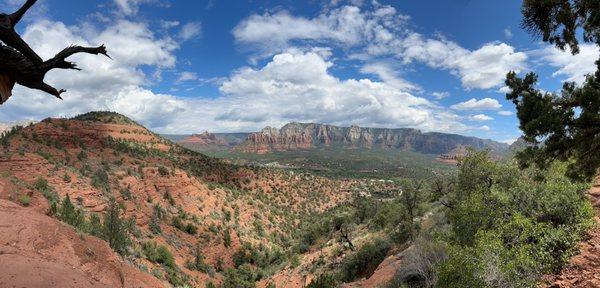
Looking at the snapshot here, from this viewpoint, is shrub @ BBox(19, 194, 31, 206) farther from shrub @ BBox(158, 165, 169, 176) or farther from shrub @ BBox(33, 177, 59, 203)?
shrub @ BBox(158, 165, 169, 176)

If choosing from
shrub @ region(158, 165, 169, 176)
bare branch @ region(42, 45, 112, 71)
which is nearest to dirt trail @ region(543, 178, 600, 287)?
bare branch @ region(42, 45, 112, 71)

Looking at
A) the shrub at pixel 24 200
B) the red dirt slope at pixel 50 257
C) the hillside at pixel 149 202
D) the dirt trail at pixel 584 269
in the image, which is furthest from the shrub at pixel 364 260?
the shrub at pixel 24 200

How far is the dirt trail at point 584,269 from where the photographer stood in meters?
11.8

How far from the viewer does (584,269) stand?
1231 centimetres

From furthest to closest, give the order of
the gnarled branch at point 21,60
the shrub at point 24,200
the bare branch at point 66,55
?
the shrub at point 24,200
the bare branch at point 66,55
the gnarled branch at point 21,60

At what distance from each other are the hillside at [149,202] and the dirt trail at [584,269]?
1659 cm

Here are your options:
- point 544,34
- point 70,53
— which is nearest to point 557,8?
point 544,34

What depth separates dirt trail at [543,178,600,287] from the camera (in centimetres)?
1183

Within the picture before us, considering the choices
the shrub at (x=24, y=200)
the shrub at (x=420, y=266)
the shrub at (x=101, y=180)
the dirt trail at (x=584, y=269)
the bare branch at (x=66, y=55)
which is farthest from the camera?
the shrub at (x=101, y=180)

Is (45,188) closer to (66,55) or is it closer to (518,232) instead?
(66,55)

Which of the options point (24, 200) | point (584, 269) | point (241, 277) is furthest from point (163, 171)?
point (584, 269)

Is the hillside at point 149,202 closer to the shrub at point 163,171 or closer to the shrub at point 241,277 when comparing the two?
the shrub at point 163,171

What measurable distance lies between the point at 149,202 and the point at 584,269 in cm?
4362

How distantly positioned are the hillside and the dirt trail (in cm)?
1659
